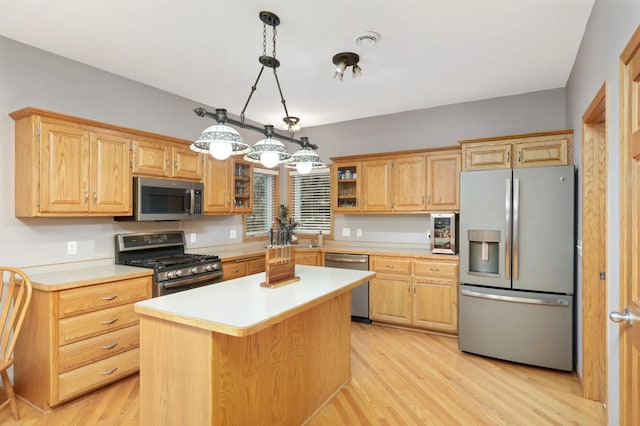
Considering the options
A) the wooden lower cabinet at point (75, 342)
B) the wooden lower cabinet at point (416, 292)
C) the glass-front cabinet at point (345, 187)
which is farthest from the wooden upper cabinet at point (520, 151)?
the wooden lower cabinet at point (75, 342)

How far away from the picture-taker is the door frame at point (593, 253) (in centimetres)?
252

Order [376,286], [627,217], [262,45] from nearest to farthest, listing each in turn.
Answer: [627,217]
[262,45]
[376,286]

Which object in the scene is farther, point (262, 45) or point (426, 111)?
point (426, 111)

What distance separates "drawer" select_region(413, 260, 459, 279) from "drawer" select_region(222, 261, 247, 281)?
6.58 feet

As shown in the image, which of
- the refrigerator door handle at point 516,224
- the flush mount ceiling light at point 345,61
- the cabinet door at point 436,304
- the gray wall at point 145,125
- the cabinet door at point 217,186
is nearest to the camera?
the gray wall at point 145,125

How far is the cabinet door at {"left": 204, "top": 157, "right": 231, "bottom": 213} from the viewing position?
3975mm

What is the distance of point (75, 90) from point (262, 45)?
5.80 ft

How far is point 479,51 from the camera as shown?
2.90 metres

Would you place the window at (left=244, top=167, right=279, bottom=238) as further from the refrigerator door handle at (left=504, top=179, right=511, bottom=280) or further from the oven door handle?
the refrigerator door handle at (left=504, top=179, right=511, bottom=280)

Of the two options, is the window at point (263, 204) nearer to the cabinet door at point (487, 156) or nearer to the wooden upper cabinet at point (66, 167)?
the wooden upper cabinet at point (66, 167)

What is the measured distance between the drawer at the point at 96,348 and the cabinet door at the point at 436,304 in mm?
2891

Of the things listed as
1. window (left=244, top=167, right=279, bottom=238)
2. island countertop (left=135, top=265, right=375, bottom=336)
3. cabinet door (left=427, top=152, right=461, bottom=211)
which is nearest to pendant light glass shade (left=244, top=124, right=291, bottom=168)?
island countertop (left=135, top=265, right=375, bottom=336)

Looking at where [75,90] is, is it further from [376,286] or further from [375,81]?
[376,286]

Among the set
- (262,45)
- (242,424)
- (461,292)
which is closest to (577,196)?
(461,292)
